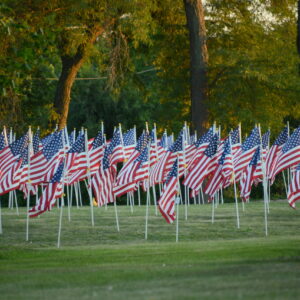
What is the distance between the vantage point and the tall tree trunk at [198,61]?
41.3 meters

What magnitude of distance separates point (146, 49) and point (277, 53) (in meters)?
7.43

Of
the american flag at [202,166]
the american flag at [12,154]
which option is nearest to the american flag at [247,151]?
the american flag at [202,166]

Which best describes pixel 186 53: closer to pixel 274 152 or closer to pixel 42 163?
pixel 274 152

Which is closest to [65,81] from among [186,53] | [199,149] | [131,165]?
[186,53]

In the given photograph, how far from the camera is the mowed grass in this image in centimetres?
1167

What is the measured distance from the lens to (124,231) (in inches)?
937

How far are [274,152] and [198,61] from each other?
14.9 meters

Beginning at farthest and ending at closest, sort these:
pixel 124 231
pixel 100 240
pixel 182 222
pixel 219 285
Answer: pixel 182 222 < pixel 124 231 < pixel 100 240 < pixel 219 285

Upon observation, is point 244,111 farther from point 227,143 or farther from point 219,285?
point 219,285

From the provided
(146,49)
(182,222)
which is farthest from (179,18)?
(182,222)

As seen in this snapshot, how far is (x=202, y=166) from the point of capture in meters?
23.8

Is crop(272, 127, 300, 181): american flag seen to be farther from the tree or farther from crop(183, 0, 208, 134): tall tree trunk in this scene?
crop(183, 0, 208, 134): tall tree trunk

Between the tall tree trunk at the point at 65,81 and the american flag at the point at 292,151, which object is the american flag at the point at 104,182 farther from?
the tall tree trunk at the point at 65,81

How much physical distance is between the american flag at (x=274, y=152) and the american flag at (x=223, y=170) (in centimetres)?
334
